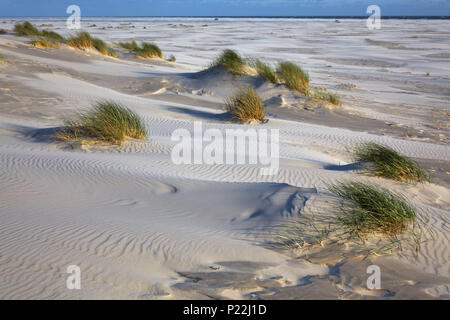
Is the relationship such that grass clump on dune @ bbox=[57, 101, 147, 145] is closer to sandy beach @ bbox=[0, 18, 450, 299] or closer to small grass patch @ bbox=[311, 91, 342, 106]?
sandy beach @ bbox=[0, 18, 450, 299]

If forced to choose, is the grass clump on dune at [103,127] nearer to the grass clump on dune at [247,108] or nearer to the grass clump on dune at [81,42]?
the grass clump on dune at [247,108]

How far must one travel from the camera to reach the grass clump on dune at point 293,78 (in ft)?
36.0

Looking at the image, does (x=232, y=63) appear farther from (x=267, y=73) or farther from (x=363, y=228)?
(x=363, y=228)

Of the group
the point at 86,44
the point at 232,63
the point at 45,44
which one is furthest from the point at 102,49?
the point at 232,63

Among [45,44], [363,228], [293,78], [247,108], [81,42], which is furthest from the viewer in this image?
[81,42]

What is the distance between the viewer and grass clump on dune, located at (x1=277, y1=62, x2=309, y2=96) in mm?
10984

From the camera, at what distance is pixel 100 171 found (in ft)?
16.7

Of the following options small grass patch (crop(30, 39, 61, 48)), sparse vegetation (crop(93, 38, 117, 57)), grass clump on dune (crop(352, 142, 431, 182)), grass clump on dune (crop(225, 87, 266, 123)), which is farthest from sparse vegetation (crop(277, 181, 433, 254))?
sparse vegetation (crop(93, 38, 117, 57))

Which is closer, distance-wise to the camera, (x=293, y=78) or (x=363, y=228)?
(x=363, y=228)

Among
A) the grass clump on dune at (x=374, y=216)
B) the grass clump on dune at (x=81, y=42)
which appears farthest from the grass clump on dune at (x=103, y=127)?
the grass clump on dune at (x=81, y=42)

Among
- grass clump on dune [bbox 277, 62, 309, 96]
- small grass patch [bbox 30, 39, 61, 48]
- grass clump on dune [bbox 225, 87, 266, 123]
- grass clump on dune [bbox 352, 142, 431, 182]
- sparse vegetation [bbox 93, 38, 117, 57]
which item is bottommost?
grass clump on dune [bbox 352, 142, 431, 182]

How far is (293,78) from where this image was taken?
36.4 ft
